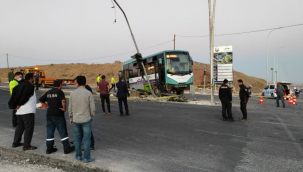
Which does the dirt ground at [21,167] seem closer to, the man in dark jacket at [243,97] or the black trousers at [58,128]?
the black trousers at [58,128]

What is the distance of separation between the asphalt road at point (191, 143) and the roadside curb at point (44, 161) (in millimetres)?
283

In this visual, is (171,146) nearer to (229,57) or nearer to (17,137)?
(17,137)

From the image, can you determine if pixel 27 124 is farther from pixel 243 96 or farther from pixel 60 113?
pixel 243 96

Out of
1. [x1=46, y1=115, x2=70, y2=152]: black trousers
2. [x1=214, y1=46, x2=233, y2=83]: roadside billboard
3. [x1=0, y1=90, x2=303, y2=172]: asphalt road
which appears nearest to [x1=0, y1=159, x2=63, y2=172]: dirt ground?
[x1=0, y1=90, x2=303, y2=172]: asphalt road

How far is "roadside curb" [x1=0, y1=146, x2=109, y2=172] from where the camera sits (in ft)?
26.0

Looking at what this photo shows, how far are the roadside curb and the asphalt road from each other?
0.28m

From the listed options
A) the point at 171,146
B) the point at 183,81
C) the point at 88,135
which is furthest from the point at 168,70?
the point at 88,135

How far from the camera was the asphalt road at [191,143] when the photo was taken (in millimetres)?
8242

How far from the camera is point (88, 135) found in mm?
8391

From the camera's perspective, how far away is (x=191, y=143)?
1073 cm

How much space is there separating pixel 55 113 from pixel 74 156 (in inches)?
45.3

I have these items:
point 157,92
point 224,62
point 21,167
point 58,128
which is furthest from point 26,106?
point 224,62

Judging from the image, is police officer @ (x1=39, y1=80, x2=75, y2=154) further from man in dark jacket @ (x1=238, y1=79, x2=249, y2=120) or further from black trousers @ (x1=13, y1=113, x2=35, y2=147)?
man in dark jacket @ (x1=238, y1=79, x2=249, y2=120)

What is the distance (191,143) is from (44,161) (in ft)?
13.8
